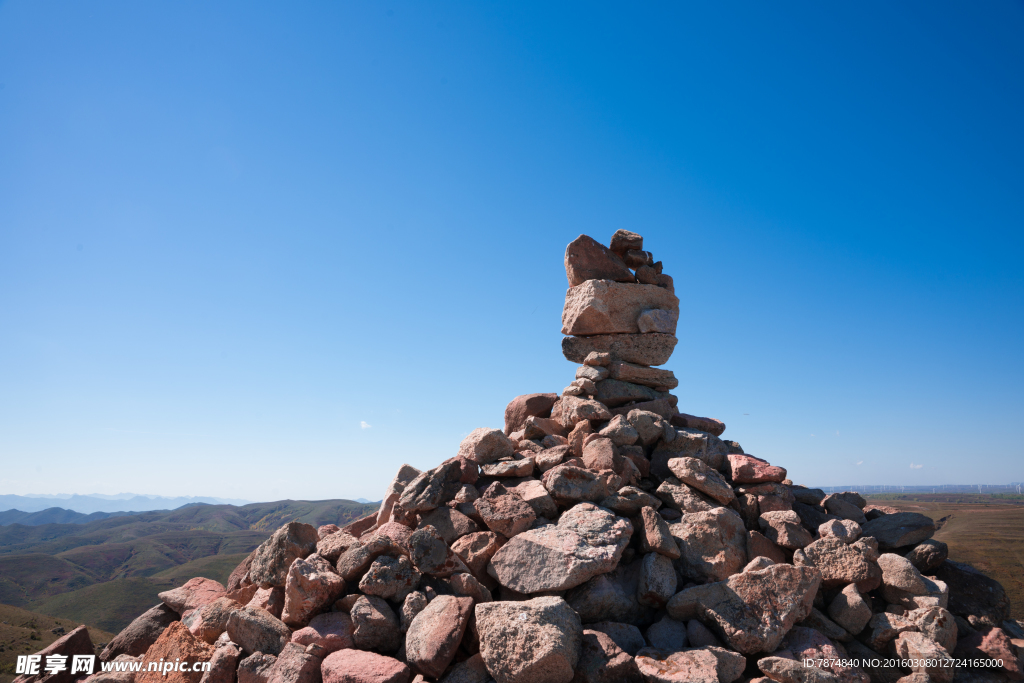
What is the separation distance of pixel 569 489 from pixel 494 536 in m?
1.27

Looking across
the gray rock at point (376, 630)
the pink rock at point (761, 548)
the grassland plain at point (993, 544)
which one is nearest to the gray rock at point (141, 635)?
the gray rock at point (376, 630)

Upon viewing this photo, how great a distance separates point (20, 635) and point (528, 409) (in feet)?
108

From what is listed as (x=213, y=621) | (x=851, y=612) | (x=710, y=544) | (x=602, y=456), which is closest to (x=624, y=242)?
(x=602, y=456)

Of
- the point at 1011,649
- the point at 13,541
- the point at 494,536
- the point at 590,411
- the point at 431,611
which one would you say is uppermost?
the point at 590,411

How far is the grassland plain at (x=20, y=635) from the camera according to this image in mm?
21859

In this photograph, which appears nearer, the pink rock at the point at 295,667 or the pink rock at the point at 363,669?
the pink rock at the point at 363,669

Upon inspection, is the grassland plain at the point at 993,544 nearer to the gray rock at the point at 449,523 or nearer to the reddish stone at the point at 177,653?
the gray rock at the point at 449,523

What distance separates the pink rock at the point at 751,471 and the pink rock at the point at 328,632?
20.1ft

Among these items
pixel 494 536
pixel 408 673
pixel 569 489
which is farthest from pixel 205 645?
pixel 569 489

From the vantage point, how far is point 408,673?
5.65 meters

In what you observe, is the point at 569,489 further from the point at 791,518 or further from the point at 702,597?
the point at 791,518

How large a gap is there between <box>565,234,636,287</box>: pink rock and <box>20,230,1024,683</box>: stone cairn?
3.53 m

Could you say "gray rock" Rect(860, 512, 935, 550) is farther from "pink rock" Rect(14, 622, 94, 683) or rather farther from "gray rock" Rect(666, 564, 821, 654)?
"pink rock" Rect(14, 622, 94, 683)

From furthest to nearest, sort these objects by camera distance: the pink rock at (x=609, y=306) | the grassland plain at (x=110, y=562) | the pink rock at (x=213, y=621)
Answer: the grassland plain at (x=110, y=562) → the pink rock at (x=609, y=306) → the pink rock at (x=213, y=621)
